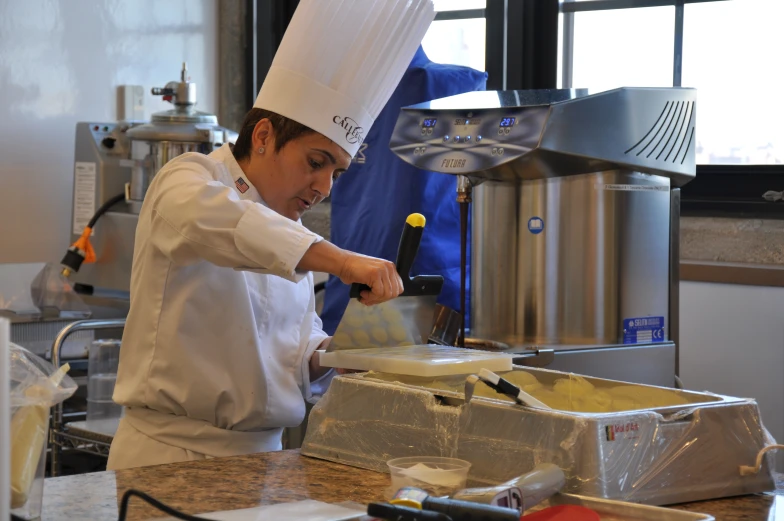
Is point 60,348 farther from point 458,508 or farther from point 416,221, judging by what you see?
point 458,508

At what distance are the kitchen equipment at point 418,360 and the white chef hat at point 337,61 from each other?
427mm

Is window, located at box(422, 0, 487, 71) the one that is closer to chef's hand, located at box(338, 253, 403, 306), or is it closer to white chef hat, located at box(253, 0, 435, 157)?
white chef hat, located at box(253, 0, 435, 157)

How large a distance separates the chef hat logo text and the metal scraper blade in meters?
0.36

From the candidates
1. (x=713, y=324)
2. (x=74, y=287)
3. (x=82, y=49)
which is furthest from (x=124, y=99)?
(x=713, y=324)

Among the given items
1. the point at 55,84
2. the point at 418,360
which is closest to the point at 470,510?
the point at 418,360

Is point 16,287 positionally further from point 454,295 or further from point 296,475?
point 296,475

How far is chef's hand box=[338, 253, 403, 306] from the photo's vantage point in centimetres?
134

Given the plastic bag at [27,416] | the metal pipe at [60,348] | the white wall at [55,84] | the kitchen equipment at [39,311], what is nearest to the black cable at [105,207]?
the kitchen equipment at [39,311]

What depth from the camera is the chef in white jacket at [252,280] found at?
1623mm

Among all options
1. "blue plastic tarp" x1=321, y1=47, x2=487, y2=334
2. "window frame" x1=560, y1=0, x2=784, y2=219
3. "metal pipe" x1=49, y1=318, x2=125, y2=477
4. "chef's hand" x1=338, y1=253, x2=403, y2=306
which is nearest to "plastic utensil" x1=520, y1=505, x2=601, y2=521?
"chef's hand" x1=338, y1=253, x2=403, y2=306

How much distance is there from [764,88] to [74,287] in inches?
87.8

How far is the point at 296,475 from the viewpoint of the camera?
1.31 metres

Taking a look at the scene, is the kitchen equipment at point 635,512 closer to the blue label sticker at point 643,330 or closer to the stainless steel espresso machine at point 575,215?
the stainless steel espresso machine at point 575,215

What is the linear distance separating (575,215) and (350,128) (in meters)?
0.45
